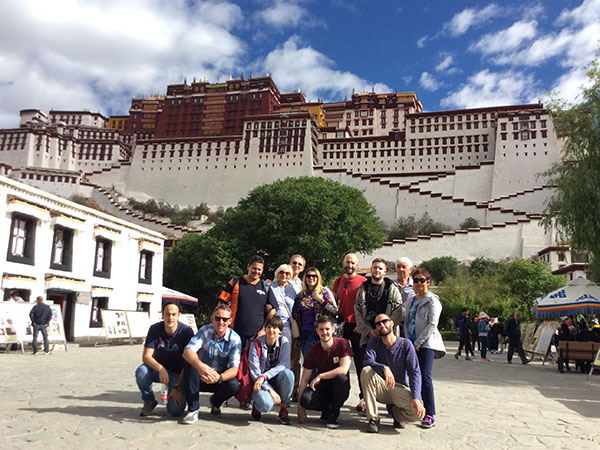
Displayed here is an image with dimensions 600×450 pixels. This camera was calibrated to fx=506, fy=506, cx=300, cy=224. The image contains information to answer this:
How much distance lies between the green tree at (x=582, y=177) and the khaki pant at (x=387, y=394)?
35.0ft

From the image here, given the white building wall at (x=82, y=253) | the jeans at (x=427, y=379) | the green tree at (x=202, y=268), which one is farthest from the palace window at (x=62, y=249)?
the jeans at (x=427, y=379)

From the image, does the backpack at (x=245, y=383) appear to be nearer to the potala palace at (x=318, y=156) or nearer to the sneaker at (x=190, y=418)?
the sneaker at (x=190, y=418)

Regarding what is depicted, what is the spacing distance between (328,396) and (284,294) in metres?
1.53

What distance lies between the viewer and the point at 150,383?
5.12m

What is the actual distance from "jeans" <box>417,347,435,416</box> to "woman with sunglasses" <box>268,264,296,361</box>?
5.12ft

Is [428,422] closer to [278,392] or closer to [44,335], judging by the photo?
[278,392]

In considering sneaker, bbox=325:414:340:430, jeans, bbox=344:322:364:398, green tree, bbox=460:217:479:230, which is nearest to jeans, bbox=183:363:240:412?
sneaker, bbox=325:414:340:430

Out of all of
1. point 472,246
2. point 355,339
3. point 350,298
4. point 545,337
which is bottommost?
point 545,337

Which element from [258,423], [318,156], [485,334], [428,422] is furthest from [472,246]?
[258,423]

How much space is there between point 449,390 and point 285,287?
11.4ft

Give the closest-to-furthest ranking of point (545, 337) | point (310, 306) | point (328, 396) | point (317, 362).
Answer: point (328, 396) < point (317, 362) < point (310, 306) < point (545, 337)

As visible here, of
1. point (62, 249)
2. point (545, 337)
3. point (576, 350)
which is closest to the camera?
point (576, 350)

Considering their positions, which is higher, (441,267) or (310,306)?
(441,267)

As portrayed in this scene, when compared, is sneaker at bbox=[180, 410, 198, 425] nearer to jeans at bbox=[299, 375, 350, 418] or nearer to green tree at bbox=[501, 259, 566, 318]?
jeans at bbox=[299, 375, 350, 418]
